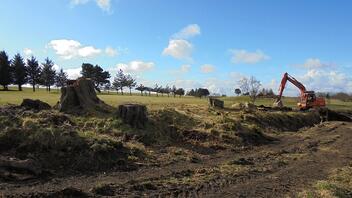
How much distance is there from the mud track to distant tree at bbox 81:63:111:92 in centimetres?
9314

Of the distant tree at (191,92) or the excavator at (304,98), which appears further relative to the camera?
the distant tree at (191,92)

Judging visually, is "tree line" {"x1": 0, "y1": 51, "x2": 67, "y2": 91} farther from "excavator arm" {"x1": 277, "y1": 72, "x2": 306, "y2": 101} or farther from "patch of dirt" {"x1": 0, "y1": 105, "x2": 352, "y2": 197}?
"patch of dirt" {"x1": 0, "y1": 105, "x2": 352, "y2": 197}

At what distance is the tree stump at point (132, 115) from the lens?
20703 mm

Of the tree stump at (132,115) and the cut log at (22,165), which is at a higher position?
the tree stump at (132,115)

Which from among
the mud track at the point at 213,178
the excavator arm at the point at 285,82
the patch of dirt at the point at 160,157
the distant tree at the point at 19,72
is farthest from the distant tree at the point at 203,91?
the mud track at the point at 213,178

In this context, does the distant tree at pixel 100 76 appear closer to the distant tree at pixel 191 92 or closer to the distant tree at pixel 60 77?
the distant tree at pixel 60 77

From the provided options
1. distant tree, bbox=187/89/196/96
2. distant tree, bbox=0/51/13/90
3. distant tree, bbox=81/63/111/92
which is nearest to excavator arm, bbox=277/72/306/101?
distant tree, bbox=0/51/13/90

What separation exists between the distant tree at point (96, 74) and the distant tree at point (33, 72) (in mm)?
12153

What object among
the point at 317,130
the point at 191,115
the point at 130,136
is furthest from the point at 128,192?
the point at 317,130

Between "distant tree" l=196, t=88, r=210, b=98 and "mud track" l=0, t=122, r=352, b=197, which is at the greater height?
"distant tree" l=196, t=88, r=210, b=98

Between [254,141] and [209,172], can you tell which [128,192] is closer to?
[209,172]

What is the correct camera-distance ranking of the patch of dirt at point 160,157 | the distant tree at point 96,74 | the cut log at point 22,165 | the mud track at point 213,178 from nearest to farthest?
the mud track at point 213,178, the patch of dirt at point 160,157, the cut log at point 22,165, the distant tree at point 96,74

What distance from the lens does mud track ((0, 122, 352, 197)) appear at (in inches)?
462

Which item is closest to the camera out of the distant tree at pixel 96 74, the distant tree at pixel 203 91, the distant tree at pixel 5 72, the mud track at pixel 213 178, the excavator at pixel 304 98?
the mud track at pixel 213 178
